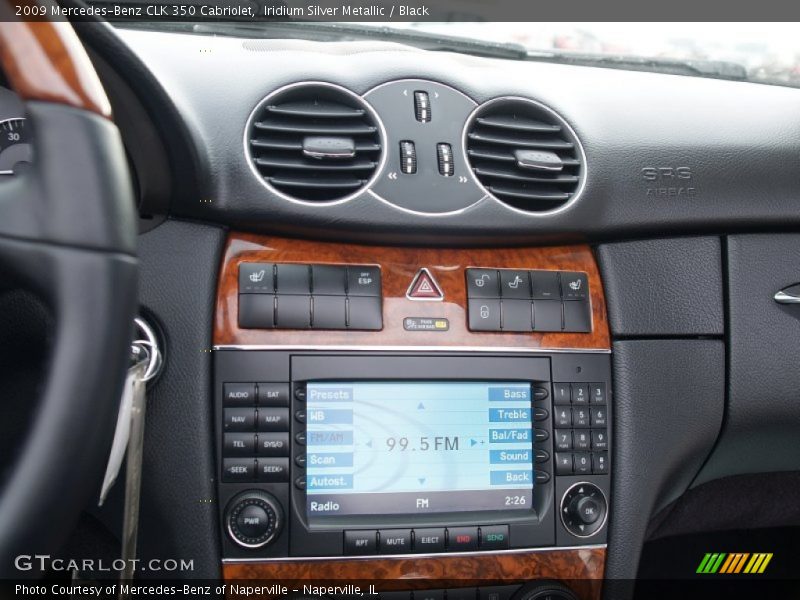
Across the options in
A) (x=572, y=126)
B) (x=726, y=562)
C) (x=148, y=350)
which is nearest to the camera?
(x=148, y=350)

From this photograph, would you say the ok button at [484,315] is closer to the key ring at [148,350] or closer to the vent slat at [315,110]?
the vent slat at [315,110]

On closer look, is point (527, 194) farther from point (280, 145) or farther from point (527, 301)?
point (280, 145)

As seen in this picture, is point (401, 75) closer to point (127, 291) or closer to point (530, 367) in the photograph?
point (530, 367)

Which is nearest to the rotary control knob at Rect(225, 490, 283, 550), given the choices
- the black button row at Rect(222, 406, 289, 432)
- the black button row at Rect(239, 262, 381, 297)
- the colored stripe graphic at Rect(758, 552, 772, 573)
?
the black button row at Rect(222, 406, 289, 432)

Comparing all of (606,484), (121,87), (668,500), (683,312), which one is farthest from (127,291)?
(668,500)

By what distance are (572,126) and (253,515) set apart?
85 centimetres

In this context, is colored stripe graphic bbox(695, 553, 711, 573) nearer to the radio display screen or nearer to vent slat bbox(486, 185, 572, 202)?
the radio display screen

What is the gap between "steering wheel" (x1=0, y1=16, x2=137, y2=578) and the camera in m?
0.83

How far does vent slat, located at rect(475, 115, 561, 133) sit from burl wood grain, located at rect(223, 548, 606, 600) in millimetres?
Answer: 715

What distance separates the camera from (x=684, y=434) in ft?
5.29

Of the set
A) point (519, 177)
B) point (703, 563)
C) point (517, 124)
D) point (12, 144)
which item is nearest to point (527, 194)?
point (519, 177)

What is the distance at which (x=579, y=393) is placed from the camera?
153cm

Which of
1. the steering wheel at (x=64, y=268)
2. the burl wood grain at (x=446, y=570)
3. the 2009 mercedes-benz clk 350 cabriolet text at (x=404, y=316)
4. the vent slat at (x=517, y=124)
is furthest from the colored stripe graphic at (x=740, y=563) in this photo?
the steering wheel at (x=64, y=268)

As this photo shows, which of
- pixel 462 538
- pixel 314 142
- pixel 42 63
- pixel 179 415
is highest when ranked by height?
pixel 42 63
